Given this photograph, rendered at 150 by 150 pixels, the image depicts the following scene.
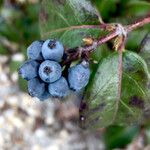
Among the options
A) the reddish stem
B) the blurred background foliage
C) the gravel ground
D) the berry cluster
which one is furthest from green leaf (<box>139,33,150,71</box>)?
the gravel ground

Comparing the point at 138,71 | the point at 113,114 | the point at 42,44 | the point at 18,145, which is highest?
the point at 42,44

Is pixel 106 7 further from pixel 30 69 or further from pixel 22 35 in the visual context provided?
pixel 30 69

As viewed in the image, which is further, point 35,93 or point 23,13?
point 23,13

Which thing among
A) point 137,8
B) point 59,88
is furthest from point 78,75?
point 137,8

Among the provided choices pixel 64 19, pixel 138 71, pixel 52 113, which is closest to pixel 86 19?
pixel 64 19

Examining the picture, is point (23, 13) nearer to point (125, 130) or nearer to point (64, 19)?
point (125, 130)

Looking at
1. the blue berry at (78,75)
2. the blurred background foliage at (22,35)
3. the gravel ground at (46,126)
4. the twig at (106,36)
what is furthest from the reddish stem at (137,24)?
the gravel ground at (46,126)

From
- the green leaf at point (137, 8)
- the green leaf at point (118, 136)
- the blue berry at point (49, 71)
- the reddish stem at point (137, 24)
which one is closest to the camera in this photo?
the blue berry at point (49, 71)

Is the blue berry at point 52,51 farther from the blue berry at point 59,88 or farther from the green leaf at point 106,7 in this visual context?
the green leaf at point 106,7
